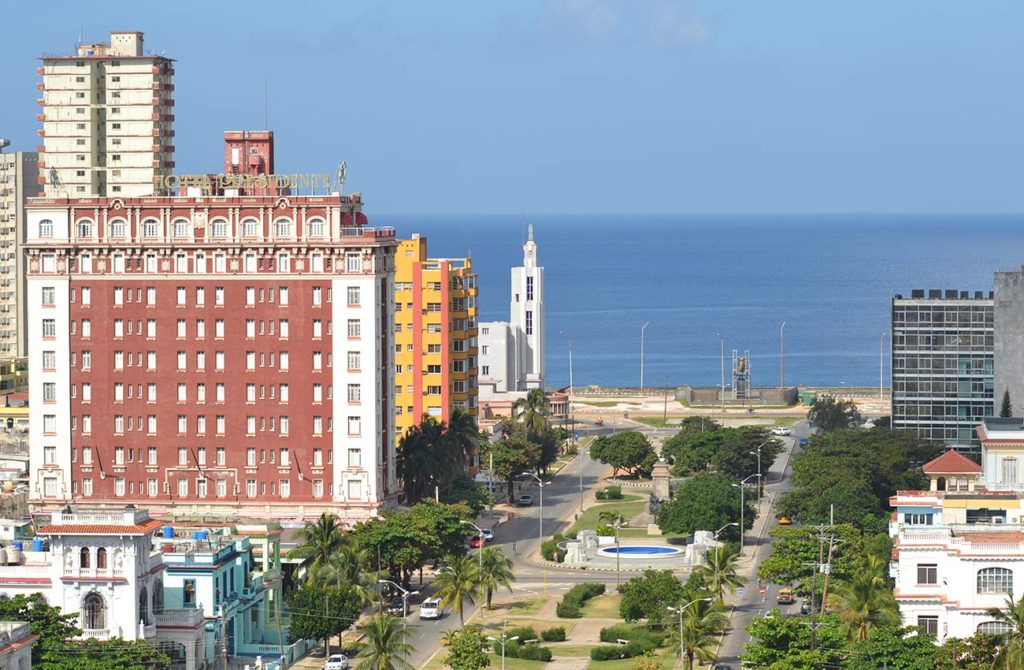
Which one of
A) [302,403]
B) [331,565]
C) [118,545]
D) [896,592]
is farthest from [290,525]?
[896,592]

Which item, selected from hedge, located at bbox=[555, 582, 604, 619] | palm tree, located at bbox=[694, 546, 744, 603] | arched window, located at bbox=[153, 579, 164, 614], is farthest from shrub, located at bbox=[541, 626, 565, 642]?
arched window, located at bbox=[153, 579, 164, 614]

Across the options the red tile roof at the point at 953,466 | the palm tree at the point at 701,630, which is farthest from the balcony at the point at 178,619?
the red tile roof at the point at 953,466

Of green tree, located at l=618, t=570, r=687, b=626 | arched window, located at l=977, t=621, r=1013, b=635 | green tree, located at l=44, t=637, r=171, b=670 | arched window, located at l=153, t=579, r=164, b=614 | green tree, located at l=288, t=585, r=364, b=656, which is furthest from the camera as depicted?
green tree, located at l=618, t=570, r=687, b=626

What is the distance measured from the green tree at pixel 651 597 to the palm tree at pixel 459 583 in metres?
9.82

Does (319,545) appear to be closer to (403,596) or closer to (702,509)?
(403,596)

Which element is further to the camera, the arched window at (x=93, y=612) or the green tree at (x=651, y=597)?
the green tree at (x=651, y=597)

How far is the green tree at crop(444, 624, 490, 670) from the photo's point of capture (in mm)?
130375

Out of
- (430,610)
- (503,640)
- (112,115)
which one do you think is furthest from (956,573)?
(112,115)

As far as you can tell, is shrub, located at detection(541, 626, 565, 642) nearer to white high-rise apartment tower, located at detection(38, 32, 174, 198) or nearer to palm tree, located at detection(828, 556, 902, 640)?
palm tree, located at detection(828, 556, 902, 640)

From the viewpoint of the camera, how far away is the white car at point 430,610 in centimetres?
15175

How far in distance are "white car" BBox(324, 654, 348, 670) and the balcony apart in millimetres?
8245

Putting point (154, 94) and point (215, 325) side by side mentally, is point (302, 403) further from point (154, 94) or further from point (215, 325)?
point (154, 94)

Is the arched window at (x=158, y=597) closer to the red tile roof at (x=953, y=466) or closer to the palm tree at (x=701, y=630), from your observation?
the palm tree at (x=701, y=630)

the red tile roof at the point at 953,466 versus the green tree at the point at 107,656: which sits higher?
the red tile roof at the point at 953,466
